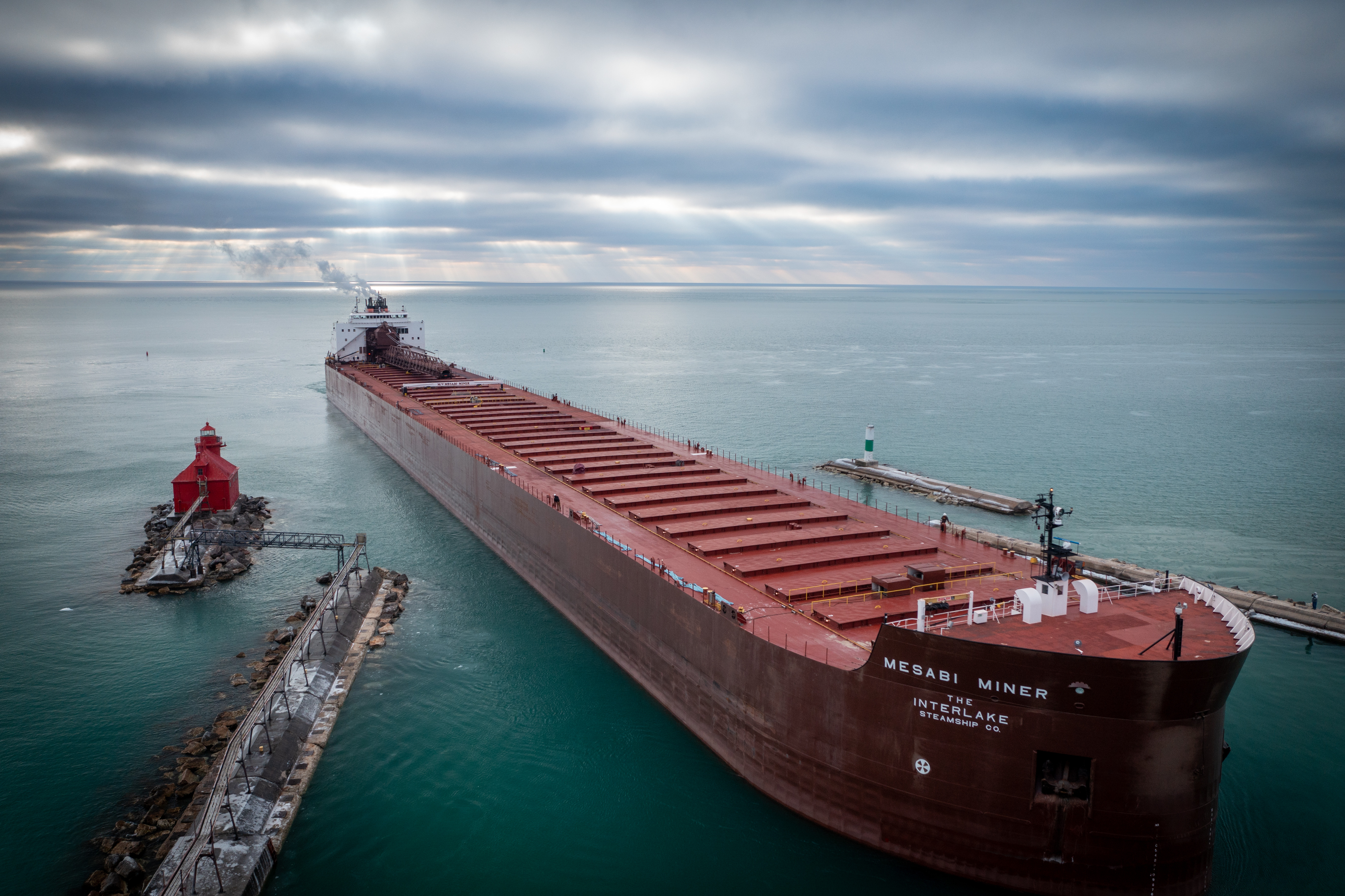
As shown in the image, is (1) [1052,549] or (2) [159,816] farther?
(2) [159,816]

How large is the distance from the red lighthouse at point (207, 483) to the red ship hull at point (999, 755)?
1399 inches

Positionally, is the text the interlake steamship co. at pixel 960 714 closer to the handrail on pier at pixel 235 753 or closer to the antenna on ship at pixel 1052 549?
the antenna on ship at pixel 1052 549

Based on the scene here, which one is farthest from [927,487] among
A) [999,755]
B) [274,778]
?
[274,778]

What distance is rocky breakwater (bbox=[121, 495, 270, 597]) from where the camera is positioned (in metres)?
35.4

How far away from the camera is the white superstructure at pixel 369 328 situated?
90.7 meters

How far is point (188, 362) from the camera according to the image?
129m

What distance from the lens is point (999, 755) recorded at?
17016 mm

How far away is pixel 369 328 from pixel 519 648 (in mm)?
70770

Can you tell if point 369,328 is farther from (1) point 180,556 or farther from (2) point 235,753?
(2) point 235,753

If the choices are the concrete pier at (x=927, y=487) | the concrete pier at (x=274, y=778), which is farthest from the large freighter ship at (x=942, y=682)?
the concrete pier at (x=927, y=487)

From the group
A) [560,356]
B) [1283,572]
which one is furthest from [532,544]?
[560,356]

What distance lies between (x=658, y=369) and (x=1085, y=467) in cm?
6945

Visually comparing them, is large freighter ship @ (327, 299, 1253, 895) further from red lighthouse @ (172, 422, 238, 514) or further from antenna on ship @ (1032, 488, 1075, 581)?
red lighthouse @ (172, 422, 238, 514)

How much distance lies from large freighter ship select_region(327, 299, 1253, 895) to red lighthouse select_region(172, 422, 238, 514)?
2477 cm
